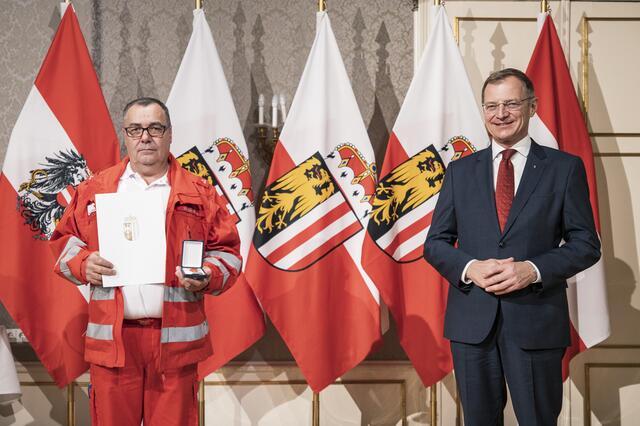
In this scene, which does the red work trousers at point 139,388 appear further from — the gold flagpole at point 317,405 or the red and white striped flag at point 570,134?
the red and white striped flag at point 570,134

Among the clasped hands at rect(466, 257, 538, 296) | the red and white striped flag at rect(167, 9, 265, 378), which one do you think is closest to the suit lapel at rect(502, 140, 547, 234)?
the clasped hands at rect(466, 257, 538, 296)

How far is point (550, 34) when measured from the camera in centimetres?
322

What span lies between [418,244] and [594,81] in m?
1.40

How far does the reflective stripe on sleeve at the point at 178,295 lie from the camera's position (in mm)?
2084

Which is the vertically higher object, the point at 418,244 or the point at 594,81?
the point at 594,81

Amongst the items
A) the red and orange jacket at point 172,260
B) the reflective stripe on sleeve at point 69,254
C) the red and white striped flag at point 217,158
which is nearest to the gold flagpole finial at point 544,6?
the red and white striped flag at point 217,158

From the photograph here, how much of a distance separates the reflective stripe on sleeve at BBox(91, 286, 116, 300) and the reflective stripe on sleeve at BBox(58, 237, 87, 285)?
8cm

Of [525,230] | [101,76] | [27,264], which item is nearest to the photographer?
[525,230]

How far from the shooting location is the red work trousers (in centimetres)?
207

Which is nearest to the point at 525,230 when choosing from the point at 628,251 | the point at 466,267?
the point at 466,267

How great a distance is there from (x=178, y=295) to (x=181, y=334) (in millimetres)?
130

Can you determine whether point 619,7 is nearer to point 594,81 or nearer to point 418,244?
point 594,81

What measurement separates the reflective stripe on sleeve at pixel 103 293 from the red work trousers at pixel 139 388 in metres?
0.12

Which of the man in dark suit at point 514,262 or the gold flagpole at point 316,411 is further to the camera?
the gold flagpole at point 316,411
